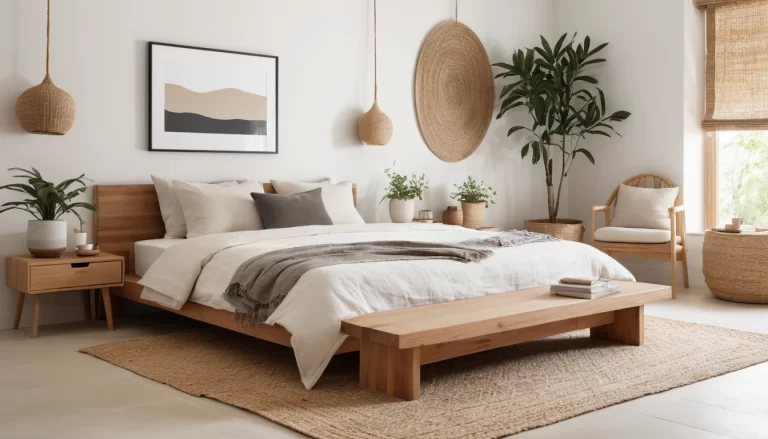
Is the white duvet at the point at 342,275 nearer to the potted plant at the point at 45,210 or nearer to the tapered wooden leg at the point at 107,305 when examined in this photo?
the tapered wooden leg at the point at 107,305

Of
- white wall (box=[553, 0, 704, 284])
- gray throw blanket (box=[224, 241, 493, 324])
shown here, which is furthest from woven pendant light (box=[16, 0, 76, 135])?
white wall (box=[553, 0, 704, 284])

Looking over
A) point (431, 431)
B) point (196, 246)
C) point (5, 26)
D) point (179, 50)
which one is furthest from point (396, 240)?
point (5, 26)

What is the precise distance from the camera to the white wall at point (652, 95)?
6.71 meters

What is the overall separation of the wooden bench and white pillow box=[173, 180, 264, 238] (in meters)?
1.91

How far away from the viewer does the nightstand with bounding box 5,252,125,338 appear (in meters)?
4.41

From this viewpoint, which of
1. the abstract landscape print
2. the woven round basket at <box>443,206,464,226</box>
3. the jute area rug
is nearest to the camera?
the jute area rug

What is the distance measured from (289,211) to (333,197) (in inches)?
24.2

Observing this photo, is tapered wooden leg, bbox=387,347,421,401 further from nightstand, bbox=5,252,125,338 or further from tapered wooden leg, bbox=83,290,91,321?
tapered wooden leg, bbox=83,290,91,321

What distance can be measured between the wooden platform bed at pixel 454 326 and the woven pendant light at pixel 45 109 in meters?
1.02

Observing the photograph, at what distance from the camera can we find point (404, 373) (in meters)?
3.24

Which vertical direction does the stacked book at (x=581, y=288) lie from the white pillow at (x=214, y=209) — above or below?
below

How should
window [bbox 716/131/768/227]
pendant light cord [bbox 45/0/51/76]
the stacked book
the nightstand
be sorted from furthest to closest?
window [bbox 716/131/768/227]
pendant light cord [bbox 45/0/51/76]
the nightstand
the stacked book

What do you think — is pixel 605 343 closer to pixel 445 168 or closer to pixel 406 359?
pixel 406 359

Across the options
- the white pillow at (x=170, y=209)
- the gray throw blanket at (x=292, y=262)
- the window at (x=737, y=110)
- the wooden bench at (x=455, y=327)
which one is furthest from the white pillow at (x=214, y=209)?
the window at (x=737, y=110)
